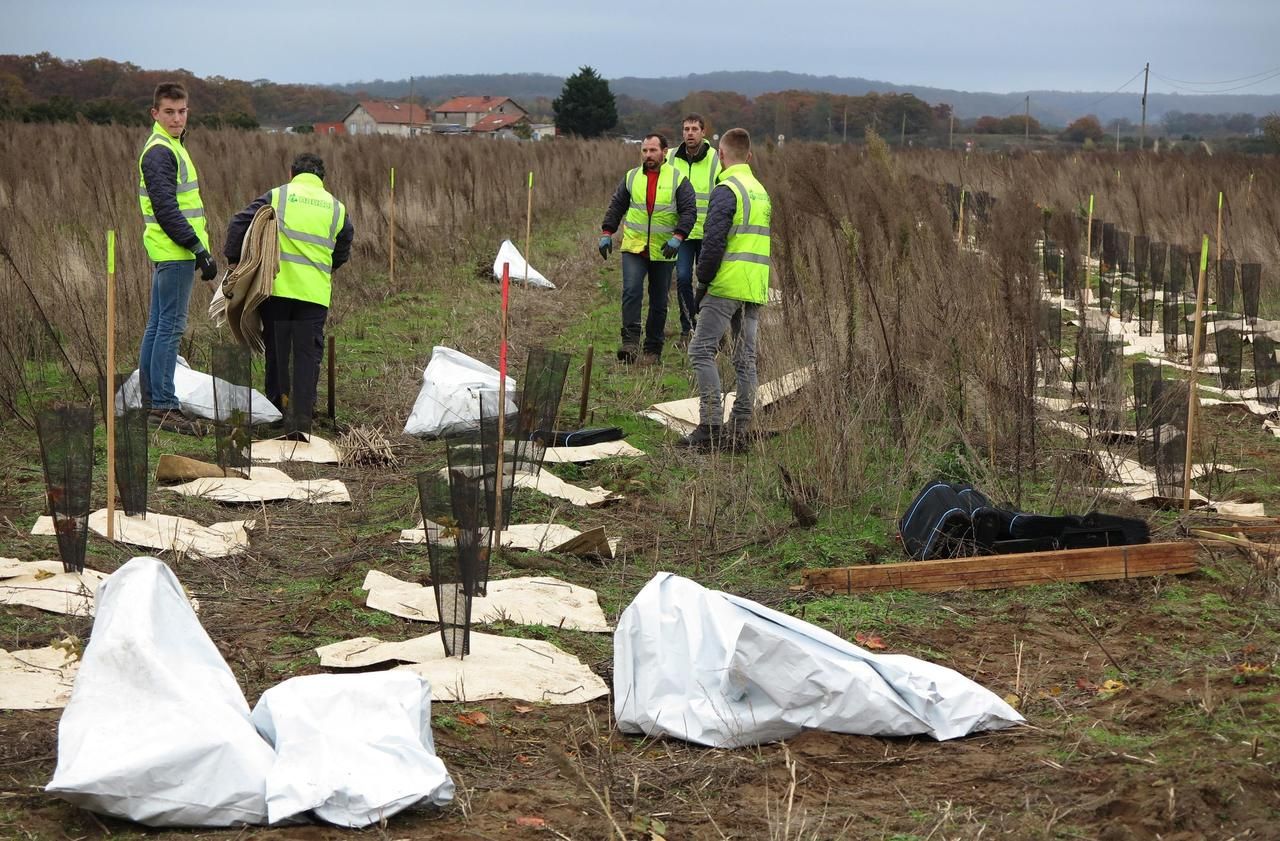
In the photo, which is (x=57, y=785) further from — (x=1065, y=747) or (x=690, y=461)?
(x=690, y=461)

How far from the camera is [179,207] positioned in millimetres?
7102

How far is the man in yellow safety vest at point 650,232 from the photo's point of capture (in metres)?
9.24

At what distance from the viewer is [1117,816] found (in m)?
2.95

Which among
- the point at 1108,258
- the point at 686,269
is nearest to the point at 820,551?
the point at 686,269

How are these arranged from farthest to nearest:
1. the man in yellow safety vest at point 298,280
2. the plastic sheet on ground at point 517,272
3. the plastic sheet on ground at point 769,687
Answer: the plastic sheet on ground at point 517,272 < the man in yellow safety vest at point 298,280 < the plastic sheet on ground at point 769,687

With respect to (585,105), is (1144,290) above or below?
below

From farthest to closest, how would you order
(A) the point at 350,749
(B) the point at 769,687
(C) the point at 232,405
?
(C) the point at 232,405, (B) the point at 769,687, (A) the point at 350,749

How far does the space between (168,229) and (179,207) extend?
6.8 inches

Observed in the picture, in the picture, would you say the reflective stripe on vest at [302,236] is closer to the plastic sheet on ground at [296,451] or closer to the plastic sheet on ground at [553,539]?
the plastic sheet on ground at [296,451]

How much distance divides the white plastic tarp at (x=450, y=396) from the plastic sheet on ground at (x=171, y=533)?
6.28 ft

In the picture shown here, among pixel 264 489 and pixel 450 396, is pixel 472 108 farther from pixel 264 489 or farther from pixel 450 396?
pixel 264 489

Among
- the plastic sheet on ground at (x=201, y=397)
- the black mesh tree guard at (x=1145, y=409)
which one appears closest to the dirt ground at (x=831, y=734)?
the black mesh tree guard at (x=1145, y=409)

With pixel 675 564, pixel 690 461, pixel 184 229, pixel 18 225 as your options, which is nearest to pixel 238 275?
pixel 184 229

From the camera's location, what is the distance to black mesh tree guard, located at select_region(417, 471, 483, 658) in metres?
4.07
